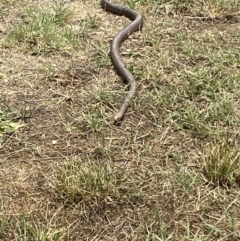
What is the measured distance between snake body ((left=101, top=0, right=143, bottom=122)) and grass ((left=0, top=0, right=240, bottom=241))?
6 cm

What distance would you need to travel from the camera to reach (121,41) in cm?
456

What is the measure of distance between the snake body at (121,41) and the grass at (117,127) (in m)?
0.06

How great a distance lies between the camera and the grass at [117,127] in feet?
9.48

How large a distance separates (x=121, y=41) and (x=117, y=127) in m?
1.22

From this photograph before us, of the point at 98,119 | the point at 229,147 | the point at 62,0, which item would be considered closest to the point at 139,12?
the point at 62,0

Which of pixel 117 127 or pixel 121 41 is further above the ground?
pixel 121 41

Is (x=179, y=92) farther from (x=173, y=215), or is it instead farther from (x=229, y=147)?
(x=173, y=215)

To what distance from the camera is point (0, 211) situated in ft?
9.47

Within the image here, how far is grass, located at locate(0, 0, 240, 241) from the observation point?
2.89m

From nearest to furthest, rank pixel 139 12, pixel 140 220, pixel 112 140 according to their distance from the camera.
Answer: pixel 140 220 < pixel 112 140 < pixel 139 12

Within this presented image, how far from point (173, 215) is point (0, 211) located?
99cm

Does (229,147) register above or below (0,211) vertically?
above

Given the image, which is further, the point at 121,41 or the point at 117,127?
the point at 121,41

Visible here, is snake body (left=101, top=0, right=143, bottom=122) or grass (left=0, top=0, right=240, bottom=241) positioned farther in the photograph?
snake body (left=101, top=0, right=143, bottom=122)
